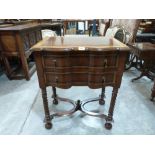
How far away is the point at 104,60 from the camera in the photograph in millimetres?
1177

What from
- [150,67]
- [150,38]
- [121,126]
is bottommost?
[121,126]

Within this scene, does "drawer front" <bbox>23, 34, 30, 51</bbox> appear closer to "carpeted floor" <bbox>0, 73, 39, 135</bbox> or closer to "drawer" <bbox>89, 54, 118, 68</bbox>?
"carpeted floor" <bbox>0, 73, 39, 135</bbox>

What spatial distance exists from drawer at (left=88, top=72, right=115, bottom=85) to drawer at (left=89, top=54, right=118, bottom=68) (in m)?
0.09

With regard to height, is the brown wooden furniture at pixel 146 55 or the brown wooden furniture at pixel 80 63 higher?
the brown wooden furniture at pixel 80 63

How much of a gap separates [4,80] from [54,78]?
178 centimetres

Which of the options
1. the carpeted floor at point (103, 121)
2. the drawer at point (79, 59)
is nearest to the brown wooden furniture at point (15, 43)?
the carpeted floor at point (103, 121)

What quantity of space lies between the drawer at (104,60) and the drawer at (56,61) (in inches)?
7.8

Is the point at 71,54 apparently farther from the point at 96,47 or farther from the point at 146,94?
the point at 146,94

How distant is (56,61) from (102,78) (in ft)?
1.37

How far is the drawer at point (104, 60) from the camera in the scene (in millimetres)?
1162

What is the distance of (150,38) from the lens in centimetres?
333

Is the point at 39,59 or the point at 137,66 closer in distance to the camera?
the point at 39,59

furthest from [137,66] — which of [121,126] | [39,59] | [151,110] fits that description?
[39,59]

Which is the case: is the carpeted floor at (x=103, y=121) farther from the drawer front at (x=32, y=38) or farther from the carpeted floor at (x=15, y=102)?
the drawer front at (x=32, y=38)
